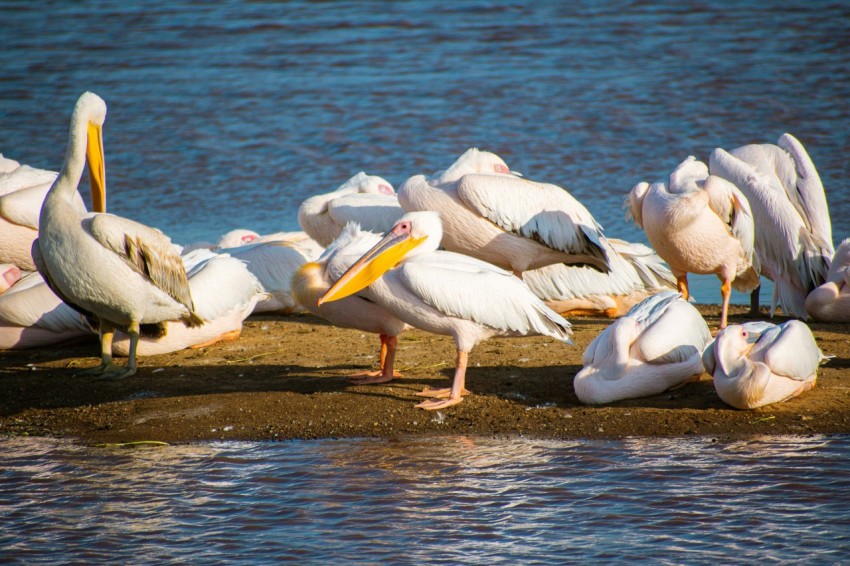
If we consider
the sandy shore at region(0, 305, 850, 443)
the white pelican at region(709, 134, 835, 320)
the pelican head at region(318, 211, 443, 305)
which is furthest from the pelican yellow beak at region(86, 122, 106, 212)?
the white pelican at region(709, 134, 835, 320)

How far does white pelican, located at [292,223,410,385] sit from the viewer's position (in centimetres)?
524

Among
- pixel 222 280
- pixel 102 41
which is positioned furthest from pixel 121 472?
pixel 102 41

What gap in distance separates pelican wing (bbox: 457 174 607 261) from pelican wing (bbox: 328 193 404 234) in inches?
24.8

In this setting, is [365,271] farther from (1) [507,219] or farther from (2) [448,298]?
(1) [507,219]

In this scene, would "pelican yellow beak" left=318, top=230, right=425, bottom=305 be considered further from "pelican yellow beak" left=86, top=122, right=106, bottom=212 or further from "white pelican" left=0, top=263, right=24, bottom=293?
"white pelican" left=0, top=263, right=24, bottom=293

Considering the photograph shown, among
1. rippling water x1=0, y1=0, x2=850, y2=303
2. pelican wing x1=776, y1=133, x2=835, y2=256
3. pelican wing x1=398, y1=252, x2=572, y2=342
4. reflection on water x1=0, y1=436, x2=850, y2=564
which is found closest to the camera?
reflection on water x1=0, y1=436, x2=850, y2=564

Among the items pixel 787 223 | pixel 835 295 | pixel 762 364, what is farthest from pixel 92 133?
pixel 835 295

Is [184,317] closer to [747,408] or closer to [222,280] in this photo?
[222,280]

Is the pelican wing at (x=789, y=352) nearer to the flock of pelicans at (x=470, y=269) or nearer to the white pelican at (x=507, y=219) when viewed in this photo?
the flock of pelicans at (x=470, y=269)

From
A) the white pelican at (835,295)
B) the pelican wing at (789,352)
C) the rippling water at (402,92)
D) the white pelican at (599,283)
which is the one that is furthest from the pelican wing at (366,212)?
the pelican wing at (789,352)

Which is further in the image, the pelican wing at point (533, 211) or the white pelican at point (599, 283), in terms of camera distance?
the white pelican at point (599, 283)

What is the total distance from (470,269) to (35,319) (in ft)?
8.44

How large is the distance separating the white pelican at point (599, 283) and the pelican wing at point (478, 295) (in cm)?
222

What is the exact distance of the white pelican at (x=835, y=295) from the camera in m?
6.57
